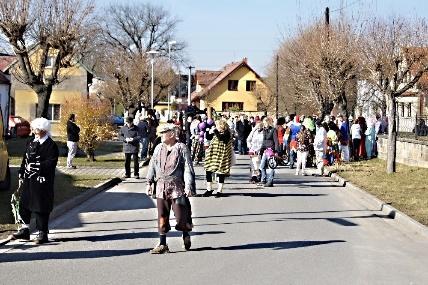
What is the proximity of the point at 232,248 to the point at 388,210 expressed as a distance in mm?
5578

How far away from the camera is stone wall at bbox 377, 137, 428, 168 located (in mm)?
22531

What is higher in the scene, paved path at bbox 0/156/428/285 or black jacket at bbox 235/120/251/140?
black jacket at bbox 235/120/251/140

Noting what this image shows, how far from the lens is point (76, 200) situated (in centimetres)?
1534

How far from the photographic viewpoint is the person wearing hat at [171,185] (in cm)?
989

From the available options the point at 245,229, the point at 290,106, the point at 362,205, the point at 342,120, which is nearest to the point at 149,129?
the point at 342,120

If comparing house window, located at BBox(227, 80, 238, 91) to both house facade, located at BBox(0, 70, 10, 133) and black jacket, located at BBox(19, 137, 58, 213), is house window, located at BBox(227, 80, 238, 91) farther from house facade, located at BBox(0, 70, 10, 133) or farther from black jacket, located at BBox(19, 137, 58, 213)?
black jacket, located at BBox(19, 137, 58, 213)

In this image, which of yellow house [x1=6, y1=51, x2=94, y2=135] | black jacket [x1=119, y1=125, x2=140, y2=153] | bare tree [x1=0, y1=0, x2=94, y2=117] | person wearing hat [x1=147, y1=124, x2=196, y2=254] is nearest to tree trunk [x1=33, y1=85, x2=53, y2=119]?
bare tree [x1=0, y1=0, x2=94, y2=117]

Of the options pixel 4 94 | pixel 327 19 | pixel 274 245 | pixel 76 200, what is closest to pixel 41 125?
pixel 274 245

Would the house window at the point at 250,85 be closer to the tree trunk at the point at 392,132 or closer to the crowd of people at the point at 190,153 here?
the crowd of people at the point at 190,153

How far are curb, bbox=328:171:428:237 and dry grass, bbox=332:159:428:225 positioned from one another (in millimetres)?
161

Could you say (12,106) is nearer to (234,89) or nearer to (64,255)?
(234,89)

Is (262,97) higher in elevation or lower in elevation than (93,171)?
higher

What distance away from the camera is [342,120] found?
2827cm

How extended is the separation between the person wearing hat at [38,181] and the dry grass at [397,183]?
21.2 ft
